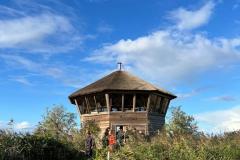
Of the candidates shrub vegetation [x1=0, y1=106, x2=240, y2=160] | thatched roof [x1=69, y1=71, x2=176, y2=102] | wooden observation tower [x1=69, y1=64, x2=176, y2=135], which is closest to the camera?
shrub vegetation [x1=0, y1=106, x2=240, y2=160]

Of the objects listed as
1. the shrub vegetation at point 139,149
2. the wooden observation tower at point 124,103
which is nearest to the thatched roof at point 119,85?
the wooden observation tower at point 124,103

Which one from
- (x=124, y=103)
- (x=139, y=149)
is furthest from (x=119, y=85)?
(x=139, y=149)

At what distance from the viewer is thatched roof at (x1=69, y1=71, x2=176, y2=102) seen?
1599 inches

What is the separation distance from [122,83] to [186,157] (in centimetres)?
2370

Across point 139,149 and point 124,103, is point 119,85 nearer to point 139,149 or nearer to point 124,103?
point 124,103

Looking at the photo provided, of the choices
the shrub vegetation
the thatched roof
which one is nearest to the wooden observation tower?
the thatched roof

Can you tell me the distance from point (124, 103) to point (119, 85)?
173 centimetres

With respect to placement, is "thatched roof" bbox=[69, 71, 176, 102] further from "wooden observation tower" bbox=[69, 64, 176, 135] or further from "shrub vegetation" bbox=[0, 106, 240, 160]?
"shrub vegetation" bbox=[0, 106, 240, 160]

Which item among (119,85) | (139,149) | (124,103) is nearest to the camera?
(139,149)

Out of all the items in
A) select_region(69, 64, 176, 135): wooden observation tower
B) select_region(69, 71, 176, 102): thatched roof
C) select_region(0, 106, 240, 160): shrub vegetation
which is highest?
select_region(69, 71, 176, 102): thatched roof

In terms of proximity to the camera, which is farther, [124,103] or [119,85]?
[124,103]

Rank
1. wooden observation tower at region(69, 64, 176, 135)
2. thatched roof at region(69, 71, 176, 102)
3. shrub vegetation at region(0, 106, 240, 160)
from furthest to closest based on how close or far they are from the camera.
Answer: wooden observation tower at region(69, 64, 176, 135), thatched roof at region(69, 71, 176, 102), shrub vegetation at region(0, 106, 240, 160)

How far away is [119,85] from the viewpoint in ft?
135

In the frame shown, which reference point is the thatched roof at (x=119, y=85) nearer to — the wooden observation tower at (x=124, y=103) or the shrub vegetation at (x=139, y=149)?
the wooden observation tower at (x=124, y=103)
